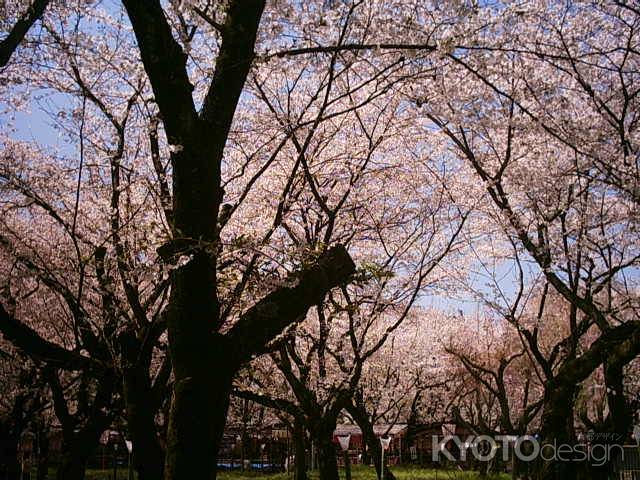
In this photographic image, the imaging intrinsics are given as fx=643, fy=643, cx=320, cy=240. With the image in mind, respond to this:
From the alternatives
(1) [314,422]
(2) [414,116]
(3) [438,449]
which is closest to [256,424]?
(3) [438,449]

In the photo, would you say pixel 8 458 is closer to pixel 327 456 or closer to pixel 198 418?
pixel 327 456

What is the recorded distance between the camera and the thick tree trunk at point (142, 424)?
21.2ft

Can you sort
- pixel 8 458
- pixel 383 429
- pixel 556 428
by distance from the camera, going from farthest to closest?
pixel 383 429 → pixel 8 458 → pixel 556 428

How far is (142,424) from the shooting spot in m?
6.64

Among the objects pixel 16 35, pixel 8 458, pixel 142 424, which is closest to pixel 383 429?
pixel 8 458

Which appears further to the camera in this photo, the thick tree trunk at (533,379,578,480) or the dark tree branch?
the thick tree trunk at (533,379,578,480)

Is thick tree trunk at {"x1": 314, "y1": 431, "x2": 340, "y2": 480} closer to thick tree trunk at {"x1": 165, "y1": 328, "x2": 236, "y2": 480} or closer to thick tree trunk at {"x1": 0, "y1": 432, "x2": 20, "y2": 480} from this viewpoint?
thick tree trunk at {"x1": 0, "y1": 432, "x2": 20, "y2": 480}

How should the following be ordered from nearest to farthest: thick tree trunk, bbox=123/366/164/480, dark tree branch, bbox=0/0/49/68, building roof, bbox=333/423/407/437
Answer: dark tree branch, bbox=0/0/49/68
thick tree trunk, bbox=123/366/164/480
building roof, bbox=333/423/407/437

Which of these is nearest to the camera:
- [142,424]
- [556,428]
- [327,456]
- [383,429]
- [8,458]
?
[142,424]

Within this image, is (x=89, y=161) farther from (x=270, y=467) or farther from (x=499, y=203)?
(x=270, y=467)

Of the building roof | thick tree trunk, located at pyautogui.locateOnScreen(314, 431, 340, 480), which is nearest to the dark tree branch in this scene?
thick tree trunk, located at pyautogui.locateOnScreen(314, 431, 340, 480)

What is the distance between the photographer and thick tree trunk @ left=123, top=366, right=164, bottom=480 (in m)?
6.46

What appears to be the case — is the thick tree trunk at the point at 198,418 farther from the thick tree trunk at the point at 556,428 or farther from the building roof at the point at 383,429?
the building roof at the point at 383,429

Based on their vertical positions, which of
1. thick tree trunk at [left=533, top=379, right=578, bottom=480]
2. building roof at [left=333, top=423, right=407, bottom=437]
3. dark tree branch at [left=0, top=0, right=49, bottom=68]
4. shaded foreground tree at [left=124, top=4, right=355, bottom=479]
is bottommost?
building roof at [left=333, top=423, right=407, bottom=437]
